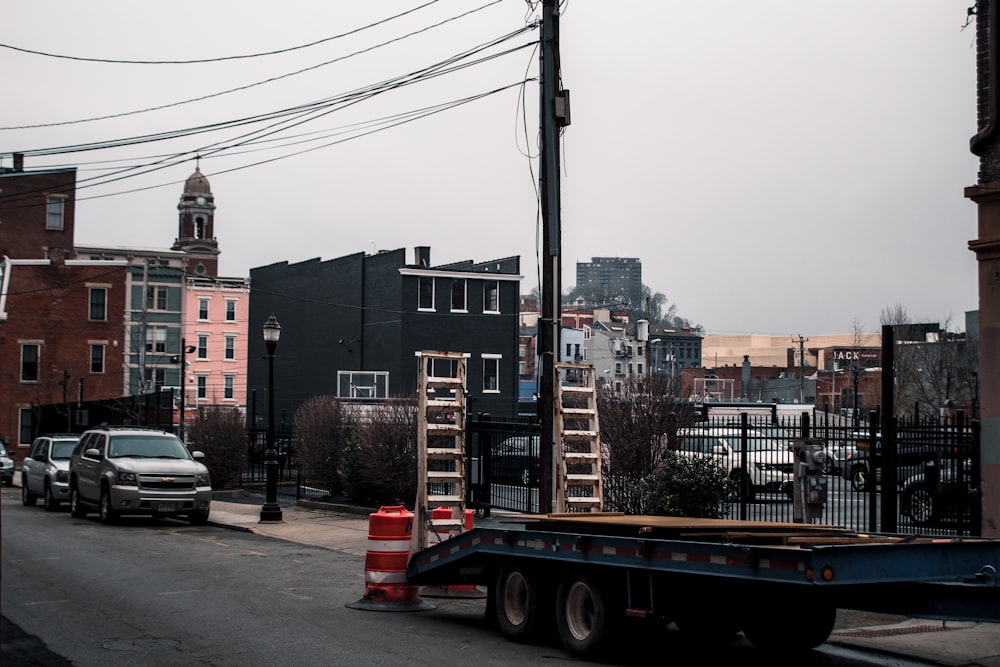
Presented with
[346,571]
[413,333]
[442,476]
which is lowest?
[346,571]

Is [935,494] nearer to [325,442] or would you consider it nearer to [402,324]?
[325,442]

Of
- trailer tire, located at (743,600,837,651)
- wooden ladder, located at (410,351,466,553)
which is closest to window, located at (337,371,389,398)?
wooden ladder, located at (410,351,466,553)

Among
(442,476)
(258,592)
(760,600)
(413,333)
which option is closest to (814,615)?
(760,600)

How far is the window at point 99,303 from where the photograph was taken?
68625mm

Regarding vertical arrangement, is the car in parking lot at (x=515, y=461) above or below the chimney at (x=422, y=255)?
below

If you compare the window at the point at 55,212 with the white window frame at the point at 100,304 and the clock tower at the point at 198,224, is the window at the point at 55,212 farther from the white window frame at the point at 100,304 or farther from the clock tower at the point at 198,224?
the clock tower at the point at 198,224

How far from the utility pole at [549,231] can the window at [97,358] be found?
57.8 metres

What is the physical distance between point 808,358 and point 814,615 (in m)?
124

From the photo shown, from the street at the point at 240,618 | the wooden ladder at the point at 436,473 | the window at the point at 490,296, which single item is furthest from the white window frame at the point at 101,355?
the wooden ladder at the point at 436,473

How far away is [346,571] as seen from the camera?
16.2 metres

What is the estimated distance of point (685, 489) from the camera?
16562 mm

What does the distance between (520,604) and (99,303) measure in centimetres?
6258

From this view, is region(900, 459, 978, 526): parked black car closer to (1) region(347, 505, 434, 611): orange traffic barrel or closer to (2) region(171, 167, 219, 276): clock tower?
(1) region(347, 505, 434, 611): orange traffic barrel

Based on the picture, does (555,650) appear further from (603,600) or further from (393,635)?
(393,635)
